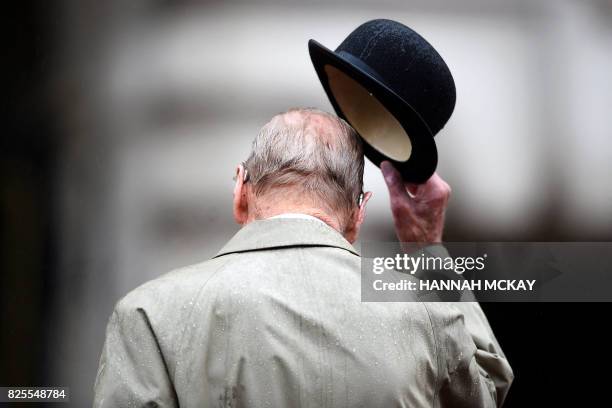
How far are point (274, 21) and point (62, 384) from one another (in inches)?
41.6

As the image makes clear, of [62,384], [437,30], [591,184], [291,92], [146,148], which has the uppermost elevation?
[437,30]

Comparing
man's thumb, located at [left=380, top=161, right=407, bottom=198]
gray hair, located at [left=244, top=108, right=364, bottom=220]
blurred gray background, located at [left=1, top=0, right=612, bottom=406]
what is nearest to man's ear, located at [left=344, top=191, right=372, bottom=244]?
gray hair, located at [left=244, top=108, right=364, bottom=220]

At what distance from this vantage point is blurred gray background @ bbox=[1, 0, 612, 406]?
2109mm

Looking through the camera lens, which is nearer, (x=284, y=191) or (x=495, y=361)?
(x=284, y=191)

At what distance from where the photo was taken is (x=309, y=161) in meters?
1.42

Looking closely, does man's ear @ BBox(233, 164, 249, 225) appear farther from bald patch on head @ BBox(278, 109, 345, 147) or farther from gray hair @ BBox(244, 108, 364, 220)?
bald patch on head @ BBox(278, 109, 345, 147)

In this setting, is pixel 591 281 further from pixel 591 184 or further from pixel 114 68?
pixel 114 68

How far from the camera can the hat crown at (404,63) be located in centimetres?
161

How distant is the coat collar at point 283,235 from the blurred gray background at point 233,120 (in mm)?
772

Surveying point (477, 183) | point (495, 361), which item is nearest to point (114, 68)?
point (477, 183)

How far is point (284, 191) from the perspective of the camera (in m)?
1.42

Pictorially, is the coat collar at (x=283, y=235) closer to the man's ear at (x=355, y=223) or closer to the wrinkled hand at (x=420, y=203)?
the man's ear at (x=355, y=223)

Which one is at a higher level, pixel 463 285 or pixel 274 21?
pixel 274 21

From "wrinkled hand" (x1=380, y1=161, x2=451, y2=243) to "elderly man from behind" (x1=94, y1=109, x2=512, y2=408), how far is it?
1.20 ft
